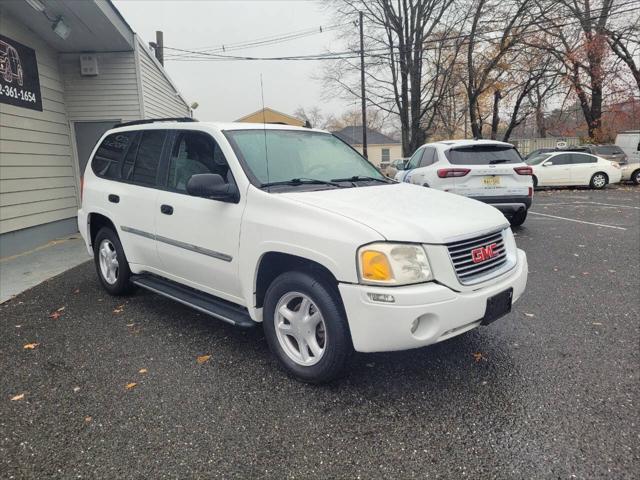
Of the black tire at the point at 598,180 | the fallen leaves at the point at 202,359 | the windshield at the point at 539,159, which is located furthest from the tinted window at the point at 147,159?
the black tire at the point at 598,180

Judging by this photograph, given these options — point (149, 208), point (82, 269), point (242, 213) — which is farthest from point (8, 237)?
point (242, 213)

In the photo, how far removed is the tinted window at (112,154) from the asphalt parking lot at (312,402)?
4.95ft

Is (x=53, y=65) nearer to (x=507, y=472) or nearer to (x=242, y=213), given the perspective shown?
(x=242, y=213)

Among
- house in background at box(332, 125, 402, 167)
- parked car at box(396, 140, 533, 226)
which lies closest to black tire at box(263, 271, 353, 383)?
parked car at box(396, 140, 533, 226)

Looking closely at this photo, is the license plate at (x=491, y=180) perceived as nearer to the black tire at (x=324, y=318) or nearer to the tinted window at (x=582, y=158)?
the black tire at (x=324, y=318)

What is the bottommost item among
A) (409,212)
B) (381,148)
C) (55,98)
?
(409,212)

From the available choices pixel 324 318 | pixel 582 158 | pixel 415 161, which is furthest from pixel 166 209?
pixel 582 158

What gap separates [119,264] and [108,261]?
0.30m

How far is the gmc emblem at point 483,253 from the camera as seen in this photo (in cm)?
280

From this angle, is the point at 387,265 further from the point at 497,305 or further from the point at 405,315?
the point at 497,305

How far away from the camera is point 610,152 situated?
739 inches

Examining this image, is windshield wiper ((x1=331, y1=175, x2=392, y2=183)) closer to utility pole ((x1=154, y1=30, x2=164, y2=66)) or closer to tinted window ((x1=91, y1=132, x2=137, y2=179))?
tinted window ((x1=91, y1=132, x2=137, y2=179))

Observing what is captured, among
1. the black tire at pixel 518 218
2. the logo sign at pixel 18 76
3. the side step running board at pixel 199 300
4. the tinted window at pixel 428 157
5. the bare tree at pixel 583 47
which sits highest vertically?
the bare tree at pixel 583 47

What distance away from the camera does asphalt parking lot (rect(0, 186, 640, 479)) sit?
2238mm
